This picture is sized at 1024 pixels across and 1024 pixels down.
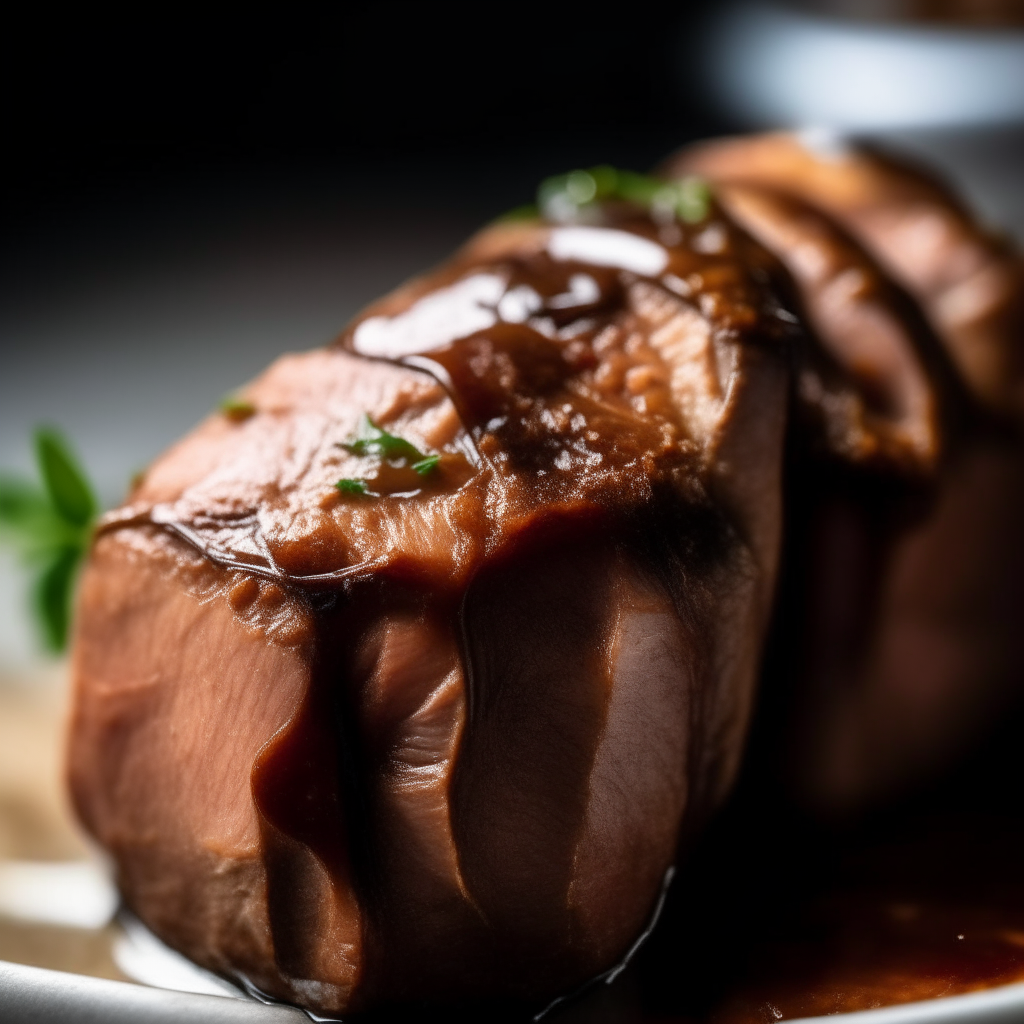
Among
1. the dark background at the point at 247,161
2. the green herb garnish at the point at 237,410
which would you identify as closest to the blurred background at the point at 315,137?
the dark background at the point at 247,161

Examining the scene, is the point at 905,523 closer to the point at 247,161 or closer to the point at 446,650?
the point at 446,650

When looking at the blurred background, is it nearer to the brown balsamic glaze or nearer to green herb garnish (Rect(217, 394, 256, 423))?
green herb garnish (Rect(217, 394, 256, 423))

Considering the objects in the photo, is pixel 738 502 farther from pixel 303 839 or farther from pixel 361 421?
pixel 303 839

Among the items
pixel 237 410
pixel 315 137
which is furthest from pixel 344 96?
pixel 237 410

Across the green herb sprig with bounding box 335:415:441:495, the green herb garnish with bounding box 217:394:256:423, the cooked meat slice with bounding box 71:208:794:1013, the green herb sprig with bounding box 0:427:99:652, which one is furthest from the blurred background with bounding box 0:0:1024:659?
the green herb sprig with bounding box 335:415:441:495

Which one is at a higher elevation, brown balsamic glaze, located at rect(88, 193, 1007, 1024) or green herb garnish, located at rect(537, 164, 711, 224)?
green herb garnish, located at rect(537, 164, 711, 224)

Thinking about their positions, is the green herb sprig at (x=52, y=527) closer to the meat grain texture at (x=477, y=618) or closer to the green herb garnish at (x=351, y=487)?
the meat grain texture at (x=477, y=618)
